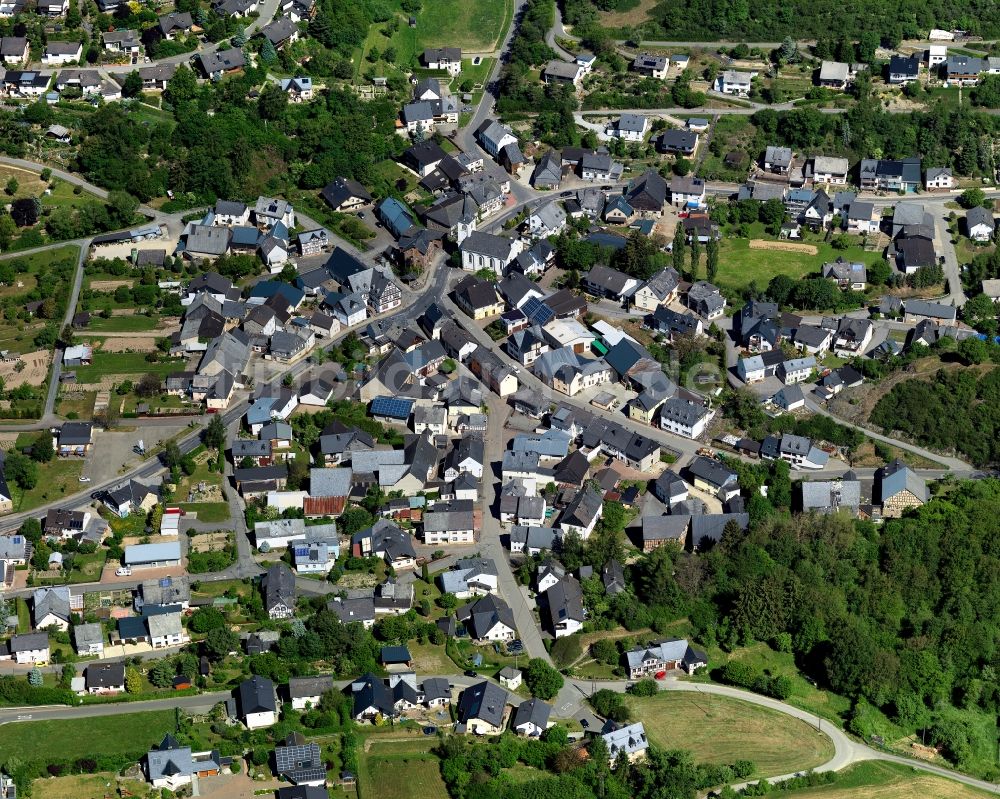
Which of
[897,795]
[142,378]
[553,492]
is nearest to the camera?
[897,795]

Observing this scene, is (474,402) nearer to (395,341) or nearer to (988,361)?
(395,341)

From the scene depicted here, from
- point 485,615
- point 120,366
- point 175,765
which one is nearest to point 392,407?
point 120,366

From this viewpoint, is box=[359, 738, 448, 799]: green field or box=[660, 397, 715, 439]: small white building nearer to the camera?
box=[359, 738, 448, 799]: green field

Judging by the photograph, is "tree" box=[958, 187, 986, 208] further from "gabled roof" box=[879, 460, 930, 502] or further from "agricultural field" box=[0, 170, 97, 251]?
"agricultural field" box=[0, 170, 97, 251]

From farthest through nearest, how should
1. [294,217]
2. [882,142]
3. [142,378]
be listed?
[882,142]
[294,217]
[142,378]

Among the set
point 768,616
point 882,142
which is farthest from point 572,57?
point 768,616

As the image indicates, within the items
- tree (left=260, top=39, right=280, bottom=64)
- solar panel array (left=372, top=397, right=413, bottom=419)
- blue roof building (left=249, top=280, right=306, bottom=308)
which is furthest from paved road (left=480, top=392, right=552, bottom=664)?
tree (left=260, top=39, right=280, bottom=64)

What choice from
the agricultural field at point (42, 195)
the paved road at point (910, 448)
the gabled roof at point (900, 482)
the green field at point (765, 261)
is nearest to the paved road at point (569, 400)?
the paved road at point (910, 448)
